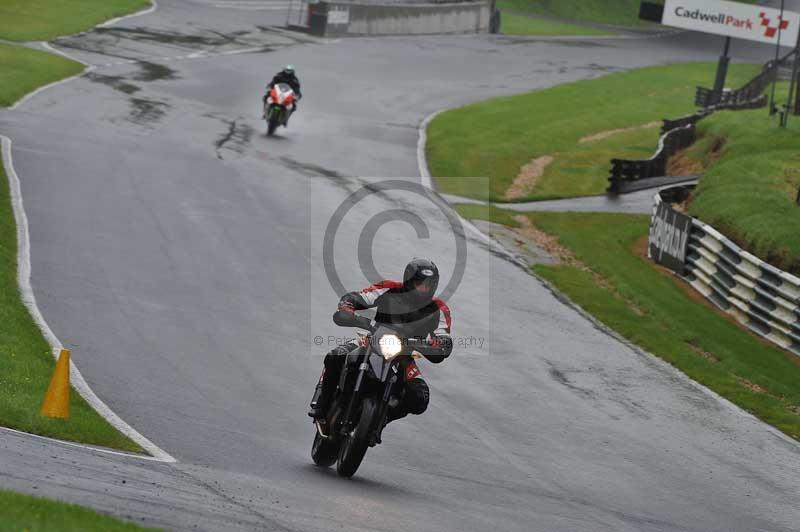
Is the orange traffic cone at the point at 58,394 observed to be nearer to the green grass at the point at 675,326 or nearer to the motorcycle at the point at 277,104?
the green grass at the point at 675,326

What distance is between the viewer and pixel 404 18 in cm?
7069

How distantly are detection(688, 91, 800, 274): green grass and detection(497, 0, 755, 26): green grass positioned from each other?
53.4 meters

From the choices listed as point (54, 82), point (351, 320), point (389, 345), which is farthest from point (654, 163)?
point (389, 345)

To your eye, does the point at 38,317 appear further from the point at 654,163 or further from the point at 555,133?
the point at 555,133

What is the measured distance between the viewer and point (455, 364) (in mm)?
17766

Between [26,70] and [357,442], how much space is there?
32649mm

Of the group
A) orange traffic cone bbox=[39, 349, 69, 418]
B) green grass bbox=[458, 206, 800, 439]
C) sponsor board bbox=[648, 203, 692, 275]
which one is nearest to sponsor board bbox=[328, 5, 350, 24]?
green grass bbox=[458, 206, 800, 439]

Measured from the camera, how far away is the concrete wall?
216 feet

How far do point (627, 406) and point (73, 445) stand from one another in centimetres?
853

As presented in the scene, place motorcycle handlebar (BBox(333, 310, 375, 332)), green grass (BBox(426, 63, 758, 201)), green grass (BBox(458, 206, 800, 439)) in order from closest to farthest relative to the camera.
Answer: motorcycle handlebar (BBox(333, 310, 375, 332)) < green grass (BBox(458, 206, 800, 439)) < green grass (BBox(426, 63, 758, 201))

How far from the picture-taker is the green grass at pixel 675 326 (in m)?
19.2

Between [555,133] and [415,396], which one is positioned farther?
[555,133]

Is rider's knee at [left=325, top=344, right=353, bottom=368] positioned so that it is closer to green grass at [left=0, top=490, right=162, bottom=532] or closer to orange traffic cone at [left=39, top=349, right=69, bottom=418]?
orange traffic cone at [left=39, top=349, right=69, bottom=418]

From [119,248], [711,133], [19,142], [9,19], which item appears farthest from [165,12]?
[119,248]
